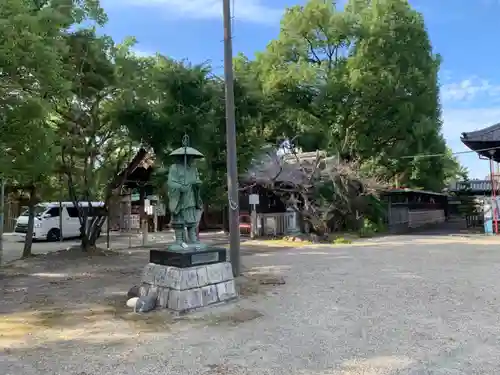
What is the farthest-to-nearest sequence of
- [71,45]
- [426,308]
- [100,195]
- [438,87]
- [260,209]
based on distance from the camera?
[438,87] < [260,209] < [100,195] < [71,45] < [426,308]

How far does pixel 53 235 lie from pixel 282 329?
53.3 ft

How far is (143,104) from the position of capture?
12375 millimetres

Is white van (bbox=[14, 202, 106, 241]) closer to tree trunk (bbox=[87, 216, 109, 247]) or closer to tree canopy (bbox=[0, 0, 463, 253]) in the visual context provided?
tree canopy (bbox=[0, 0, 463, 253])

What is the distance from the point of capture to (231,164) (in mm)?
8852

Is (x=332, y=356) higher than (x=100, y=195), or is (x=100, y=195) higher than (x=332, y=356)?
(x=100, y=195)

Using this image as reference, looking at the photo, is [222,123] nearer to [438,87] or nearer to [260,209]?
[260,209]

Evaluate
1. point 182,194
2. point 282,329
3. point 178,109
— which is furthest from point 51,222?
point 282,329

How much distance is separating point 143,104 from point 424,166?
19826 mm

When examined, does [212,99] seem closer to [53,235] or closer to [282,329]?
[282,329]

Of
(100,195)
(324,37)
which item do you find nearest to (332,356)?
(100,195)

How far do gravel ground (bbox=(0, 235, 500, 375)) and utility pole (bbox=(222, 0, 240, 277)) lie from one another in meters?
0.82

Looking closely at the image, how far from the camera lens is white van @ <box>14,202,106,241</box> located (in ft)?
60.3

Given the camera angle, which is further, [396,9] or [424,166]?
[424,166]

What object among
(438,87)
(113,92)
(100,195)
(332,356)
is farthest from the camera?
(438,87)
